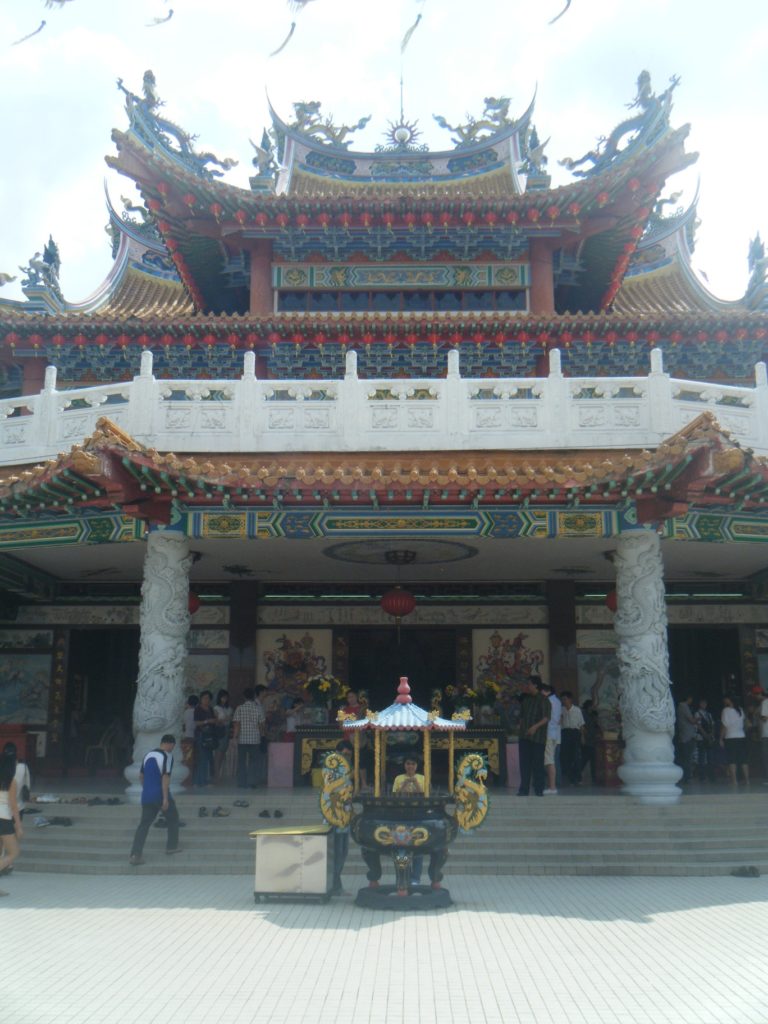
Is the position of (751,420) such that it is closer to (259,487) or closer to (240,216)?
(259,487)

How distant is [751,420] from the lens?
1213cm

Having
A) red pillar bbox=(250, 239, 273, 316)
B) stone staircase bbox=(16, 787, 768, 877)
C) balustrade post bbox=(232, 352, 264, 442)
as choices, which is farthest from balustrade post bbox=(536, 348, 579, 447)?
red pillar bbox=(250, 239, 273, 316)

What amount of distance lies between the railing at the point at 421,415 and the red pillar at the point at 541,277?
4.50 m

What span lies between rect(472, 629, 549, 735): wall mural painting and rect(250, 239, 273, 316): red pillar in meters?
6.85

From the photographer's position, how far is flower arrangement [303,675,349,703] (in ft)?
46.7

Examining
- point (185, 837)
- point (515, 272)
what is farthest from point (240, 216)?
point (185, 837)

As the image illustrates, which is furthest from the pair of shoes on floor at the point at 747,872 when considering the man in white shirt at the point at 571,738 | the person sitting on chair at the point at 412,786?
the man in white shirt at the point at 571,738

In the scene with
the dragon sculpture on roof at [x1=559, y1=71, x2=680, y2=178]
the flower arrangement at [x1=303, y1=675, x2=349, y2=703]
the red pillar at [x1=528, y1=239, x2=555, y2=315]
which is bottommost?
the flower arrangement at [x1=303, y1=675, x2=349, y2=703]

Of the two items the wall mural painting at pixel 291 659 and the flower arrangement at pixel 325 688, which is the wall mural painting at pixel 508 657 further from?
the wall mural painting at pixel 291 659

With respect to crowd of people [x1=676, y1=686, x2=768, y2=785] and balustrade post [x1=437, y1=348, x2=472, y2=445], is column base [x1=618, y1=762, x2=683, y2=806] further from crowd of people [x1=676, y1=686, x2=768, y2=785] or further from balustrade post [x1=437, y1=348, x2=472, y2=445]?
balustrade post [x1=437, y1=348, x2=472, y2=445]

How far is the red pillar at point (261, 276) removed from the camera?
1650 cm

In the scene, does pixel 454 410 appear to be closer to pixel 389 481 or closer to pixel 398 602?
pixel 389 481

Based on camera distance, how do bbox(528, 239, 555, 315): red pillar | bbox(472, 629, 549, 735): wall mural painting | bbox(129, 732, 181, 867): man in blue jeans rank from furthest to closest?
bbox(528, 239, 555, 315): red pillar
bbox(472, 629, 549, 735): wall mural painting
bbox(129, 732, 181, 867): man in blue jeans

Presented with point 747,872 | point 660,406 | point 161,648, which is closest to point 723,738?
point 747,872
